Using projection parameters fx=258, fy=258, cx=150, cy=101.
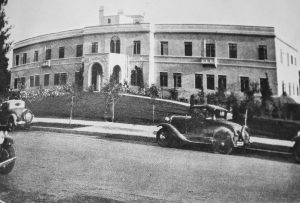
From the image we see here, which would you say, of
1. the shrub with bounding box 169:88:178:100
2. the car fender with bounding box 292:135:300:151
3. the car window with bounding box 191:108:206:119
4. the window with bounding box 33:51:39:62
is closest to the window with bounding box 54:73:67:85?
the window with bounding box 33:51:39:62

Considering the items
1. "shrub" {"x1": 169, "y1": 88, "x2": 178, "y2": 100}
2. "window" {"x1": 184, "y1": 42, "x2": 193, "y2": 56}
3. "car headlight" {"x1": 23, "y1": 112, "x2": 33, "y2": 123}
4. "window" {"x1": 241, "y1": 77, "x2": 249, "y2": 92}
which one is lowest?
"car headlight" {"x1": 23, "y1": 112, "x2": 33, "y2": 123}

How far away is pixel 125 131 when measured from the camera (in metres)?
2.61

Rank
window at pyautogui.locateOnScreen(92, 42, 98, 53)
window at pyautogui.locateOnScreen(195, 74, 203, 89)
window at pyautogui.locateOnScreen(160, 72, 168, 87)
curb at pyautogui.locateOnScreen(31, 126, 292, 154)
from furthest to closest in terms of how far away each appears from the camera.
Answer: window at pyautogui.locateOnScreen(92, 42, 98, 53) < window at pyautogui.locateOnScreen(160, 72, 168, 87) < window at pyautogui.locateOnScreen(195, 74, 203, 89) < curb at pyautogui.locateOnScreen(31, 126, 292, 154)

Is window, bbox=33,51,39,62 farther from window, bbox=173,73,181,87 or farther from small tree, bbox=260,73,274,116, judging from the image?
small tree, bbox=260,73,274,116

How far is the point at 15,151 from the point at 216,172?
2.12 m

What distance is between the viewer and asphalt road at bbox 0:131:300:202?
6.97ft

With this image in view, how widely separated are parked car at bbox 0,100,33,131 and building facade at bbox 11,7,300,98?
23 centimetres

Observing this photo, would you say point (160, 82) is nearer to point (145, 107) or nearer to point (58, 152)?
point (145, 107)

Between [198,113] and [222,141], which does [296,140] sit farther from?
[198,113]

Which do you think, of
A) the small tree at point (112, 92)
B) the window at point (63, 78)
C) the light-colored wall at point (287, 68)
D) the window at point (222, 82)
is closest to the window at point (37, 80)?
the window at point (63, 78)

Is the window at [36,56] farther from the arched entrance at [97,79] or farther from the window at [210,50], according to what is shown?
the window at [210,50]

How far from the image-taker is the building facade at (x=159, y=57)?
2395 millimetres

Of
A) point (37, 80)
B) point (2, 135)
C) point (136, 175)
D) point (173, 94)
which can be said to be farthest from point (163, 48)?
point (2, 135)

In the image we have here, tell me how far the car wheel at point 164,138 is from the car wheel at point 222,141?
42 centimetres
